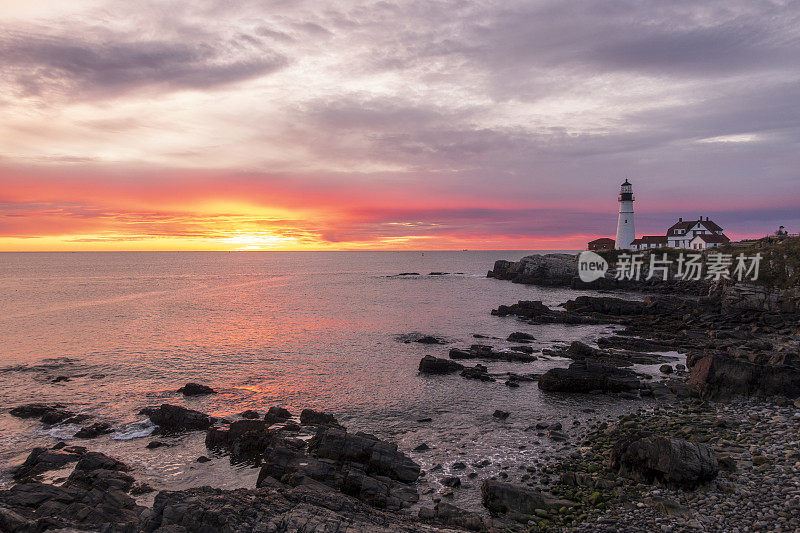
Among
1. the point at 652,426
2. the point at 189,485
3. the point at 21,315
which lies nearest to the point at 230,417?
the point at 189,485

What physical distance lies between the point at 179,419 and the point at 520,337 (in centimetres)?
3397

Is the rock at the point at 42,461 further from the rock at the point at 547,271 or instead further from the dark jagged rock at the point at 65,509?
the rock at the point at 547,271

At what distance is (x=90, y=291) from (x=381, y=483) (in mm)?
107756

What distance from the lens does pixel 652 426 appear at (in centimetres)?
2156

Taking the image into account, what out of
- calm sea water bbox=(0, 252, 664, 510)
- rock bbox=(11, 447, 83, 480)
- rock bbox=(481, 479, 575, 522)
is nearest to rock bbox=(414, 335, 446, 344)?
calm sea water bbox=(0, 252, 664, 510)

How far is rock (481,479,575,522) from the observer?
1502 centimetres

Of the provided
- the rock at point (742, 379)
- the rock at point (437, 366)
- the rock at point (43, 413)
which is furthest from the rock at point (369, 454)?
the rock at point (742, 379)

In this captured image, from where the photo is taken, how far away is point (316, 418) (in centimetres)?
2564

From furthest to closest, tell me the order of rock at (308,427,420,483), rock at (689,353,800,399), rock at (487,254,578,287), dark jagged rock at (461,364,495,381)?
1. rock at (487,254,578,287)
2. dark jagged rock at (461,364,495,381)
3. rock at (689,353,800,399)
4. rock at (308,427,420,483)

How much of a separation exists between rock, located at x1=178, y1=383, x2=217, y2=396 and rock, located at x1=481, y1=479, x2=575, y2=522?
73.7 feet

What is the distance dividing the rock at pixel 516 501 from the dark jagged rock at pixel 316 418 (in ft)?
37.5

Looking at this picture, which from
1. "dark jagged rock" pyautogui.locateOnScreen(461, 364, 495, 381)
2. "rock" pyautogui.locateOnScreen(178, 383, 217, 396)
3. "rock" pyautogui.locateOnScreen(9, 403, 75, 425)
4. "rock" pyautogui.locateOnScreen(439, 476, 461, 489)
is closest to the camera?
"rock" pyautogui.locateOnScreen(439, 476, 461, 489)

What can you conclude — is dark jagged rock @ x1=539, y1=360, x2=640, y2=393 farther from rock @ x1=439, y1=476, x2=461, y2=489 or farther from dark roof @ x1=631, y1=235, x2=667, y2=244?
dark roof @ x1=631, y1=235, x2=667, y2=244

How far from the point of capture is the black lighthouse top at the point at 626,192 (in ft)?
373
